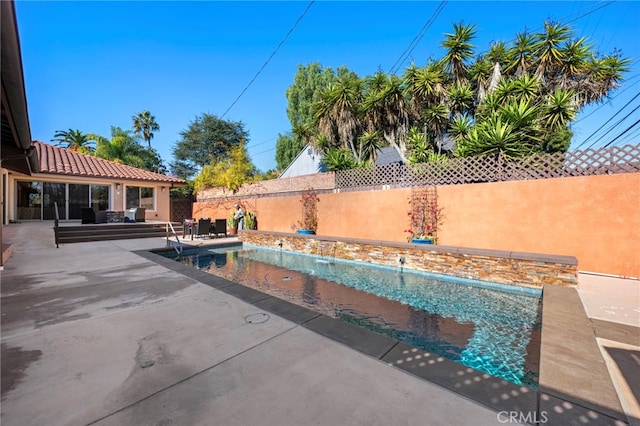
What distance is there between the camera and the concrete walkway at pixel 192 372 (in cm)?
164

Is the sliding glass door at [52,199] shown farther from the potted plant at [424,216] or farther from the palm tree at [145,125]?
the palm tree at [145,125]

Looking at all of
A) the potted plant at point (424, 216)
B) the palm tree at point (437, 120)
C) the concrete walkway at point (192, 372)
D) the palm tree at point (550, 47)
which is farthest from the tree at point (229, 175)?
the palm tree at point (550, 47)

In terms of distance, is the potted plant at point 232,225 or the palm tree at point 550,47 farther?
the potted plant at point 232,225

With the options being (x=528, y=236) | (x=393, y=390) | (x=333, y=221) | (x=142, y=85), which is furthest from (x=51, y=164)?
(x=528, y=236)

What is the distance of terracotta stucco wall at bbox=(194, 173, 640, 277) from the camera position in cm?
511

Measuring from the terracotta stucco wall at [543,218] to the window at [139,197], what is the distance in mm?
13116

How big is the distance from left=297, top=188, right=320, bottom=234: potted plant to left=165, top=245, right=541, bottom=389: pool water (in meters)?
2.78

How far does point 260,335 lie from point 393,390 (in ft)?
4.66

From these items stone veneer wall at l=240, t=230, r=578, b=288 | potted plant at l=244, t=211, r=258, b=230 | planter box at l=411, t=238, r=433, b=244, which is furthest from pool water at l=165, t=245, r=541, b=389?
potted plant at l=244, t=211, r=258, b=230

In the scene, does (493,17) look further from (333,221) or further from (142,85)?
(142,85)

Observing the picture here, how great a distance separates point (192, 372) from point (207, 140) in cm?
3090

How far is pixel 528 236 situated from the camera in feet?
19.9

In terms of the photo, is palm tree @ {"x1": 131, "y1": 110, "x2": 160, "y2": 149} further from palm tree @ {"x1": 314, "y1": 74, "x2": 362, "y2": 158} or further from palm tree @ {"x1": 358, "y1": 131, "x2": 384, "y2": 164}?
palm tree @ {"x1": 358, "y1": 131, "x2": 384, "y2": 164}

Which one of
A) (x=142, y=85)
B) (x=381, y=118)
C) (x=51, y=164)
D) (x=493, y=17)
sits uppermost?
(x=493, y=17)
